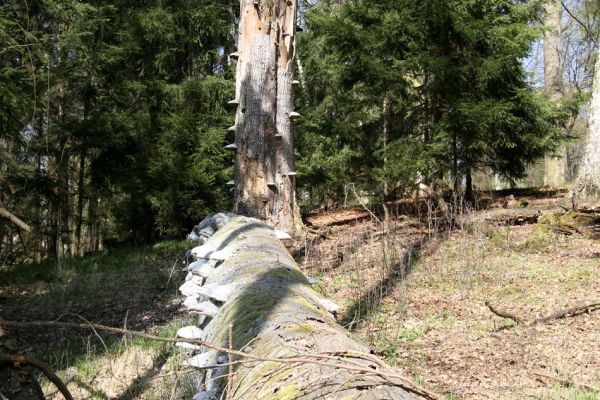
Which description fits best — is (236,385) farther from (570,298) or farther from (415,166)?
(415,166)

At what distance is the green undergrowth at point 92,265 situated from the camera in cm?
851

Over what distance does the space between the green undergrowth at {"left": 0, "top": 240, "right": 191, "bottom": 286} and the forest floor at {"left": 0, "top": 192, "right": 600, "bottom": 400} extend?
0.05 m

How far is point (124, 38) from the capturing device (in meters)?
13.1

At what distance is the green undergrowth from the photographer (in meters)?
8.51

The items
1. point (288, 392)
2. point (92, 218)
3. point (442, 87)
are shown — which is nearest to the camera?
point (288, 392)

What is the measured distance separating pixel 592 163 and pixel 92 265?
9.29m

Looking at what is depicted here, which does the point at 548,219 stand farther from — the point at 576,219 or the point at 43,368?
the point at 43,368

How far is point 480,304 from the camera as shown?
524 centimetres

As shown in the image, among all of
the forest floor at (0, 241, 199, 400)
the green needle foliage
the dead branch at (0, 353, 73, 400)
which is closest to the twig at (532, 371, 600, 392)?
the forest floor at (0, 241, 199, 400)

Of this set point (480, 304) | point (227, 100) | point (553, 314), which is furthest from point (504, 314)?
point (227, 100)

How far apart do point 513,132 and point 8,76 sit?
8883mm

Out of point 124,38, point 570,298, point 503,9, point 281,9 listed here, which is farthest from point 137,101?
point 570,298

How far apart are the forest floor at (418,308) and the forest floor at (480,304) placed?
A: 17 millimetres

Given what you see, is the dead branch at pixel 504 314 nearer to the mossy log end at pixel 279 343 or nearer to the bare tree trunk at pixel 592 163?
the mossy log end at pixel 279 343
